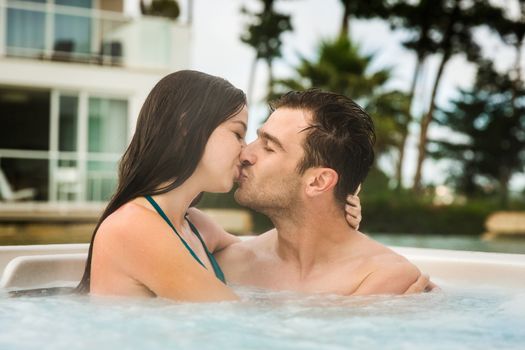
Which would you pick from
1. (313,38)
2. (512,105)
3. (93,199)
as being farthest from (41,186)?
(512,105)

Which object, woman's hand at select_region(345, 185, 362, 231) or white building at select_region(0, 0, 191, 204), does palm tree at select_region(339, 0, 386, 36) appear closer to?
white building at select_region(0, 0, 191, 204)

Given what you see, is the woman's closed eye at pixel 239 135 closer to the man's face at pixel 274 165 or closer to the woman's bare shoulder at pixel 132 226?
the man's face at pixel 274 165

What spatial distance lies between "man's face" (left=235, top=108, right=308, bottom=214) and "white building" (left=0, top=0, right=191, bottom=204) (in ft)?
34.8

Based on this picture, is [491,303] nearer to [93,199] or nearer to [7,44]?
[93,199]

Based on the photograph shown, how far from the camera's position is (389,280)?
245cm

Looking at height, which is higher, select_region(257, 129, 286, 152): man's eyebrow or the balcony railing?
the balcony railing

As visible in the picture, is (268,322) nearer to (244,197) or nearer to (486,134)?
(244,197)

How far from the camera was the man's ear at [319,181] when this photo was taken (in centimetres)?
251

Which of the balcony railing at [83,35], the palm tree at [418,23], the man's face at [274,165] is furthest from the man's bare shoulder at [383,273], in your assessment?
the palm tree at [418,23]

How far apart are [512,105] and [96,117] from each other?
58.0ft

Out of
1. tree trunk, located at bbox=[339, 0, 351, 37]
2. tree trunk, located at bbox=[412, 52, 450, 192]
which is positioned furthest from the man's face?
tree trunk, located at bbox=[412, 52, 450, 192]

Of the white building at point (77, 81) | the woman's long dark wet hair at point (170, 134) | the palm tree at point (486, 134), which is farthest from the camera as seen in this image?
the palm tree at point (486, 134)

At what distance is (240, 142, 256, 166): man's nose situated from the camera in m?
2.44

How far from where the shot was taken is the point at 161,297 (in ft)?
7.01
